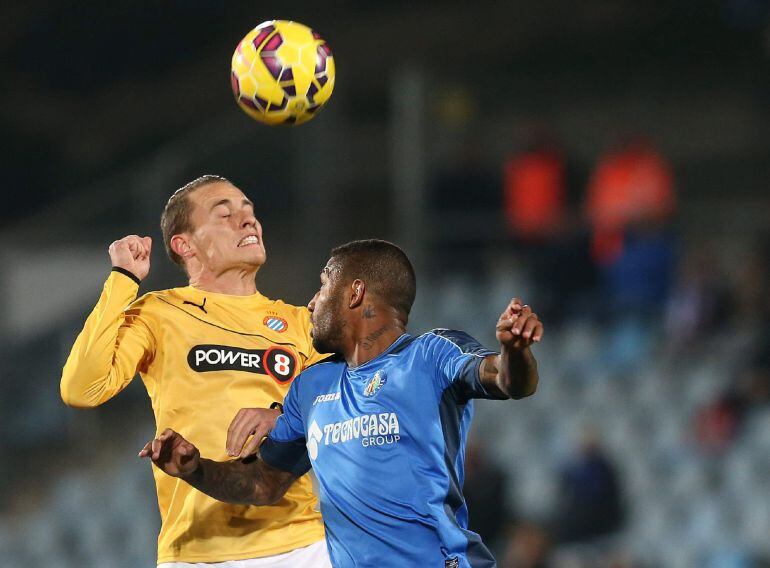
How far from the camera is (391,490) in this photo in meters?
3.89

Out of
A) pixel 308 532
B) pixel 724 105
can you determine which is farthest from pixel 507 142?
pixel 308 532

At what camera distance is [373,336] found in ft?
13.5

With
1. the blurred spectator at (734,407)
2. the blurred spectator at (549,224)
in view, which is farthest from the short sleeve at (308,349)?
the blurred spectator at (549,224)

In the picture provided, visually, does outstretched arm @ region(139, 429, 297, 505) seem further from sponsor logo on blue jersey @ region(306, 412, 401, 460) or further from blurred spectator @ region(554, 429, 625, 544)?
blurred spectator @ region(554, 429, 625, 544)

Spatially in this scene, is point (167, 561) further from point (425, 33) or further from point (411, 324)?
point (425, 33)

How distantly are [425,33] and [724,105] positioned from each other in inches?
130

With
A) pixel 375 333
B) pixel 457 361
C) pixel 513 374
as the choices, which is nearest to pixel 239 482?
pixel 375 333

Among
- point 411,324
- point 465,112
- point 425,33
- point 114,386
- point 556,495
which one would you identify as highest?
point 425,33

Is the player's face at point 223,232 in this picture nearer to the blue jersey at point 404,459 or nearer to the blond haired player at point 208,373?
the blond haired player at point 208,373

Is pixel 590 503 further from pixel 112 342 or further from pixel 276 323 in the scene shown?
pixel 112 342

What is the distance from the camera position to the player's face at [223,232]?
483cm

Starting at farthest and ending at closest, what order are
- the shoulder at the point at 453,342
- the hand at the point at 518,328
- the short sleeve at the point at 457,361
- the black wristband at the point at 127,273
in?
1. the black wristband at the point at 127,273
2. the shoulder at the point at 453,342
3. the short sleeve at the point at 457,361
4. the hand at the point at 518,328

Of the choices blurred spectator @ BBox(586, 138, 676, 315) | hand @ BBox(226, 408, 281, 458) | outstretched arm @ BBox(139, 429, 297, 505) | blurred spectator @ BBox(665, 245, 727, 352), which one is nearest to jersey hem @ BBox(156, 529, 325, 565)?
outstretched arm @ BBox(139, 429, 297, 505)

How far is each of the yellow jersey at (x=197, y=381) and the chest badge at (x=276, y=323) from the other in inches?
0.7
